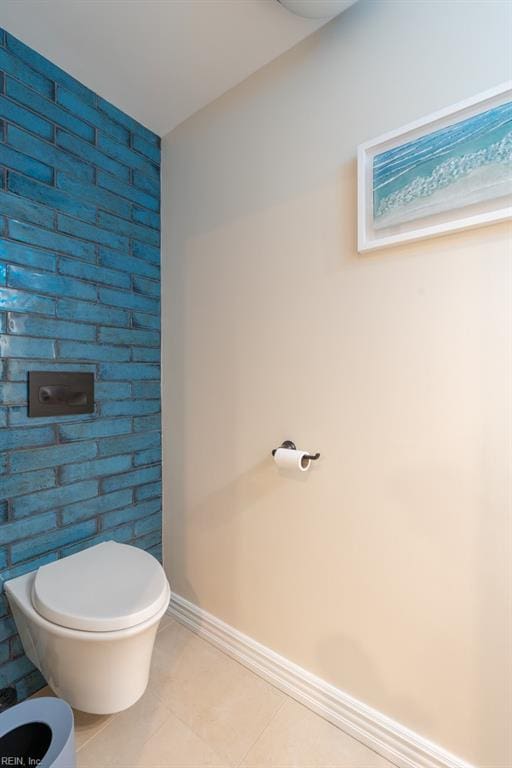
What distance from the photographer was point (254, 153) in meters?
1.41

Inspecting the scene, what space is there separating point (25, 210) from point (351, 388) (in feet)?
4.43

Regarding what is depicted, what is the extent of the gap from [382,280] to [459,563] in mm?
862

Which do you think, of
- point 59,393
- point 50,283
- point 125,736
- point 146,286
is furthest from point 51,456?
point 125,736

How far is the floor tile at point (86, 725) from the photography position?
117 centimetres

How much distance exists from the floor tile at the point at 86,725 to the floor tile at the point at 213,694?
0.62 feet

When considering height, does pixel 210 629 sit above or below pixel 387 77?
below

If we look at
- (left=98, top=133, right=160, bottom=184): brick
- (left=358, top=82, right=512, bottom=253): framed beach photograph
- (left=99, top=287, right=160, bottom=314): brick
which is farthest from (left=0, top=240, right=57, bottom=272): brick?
(left=358, top=82, right=512, bottom=253): framed beach photograph

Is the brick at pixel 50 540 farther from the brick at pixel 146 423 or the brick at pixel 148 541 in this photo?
the brick at pixel 146 423

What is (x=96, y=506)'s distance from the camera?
1.54m

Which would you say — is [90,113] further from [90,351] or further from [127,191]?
[90,351]

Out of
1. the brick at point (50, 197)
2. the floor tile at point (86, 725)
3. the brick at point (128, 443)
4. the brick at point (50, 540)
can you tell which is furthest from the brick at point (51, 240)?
the floor tile at point (86, 725)

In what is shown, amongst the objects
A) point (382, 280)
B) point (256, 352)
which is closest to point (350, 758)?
point (256, 352)

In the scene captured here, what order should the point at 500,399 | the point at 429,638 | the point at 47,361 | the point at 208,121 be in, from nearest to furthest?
the point at 500,399
the point at 429,638
the point at 47,361
the point at 208,121

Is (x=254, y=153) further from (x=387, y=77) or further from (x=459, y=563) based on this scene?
(x=459, y=563)
